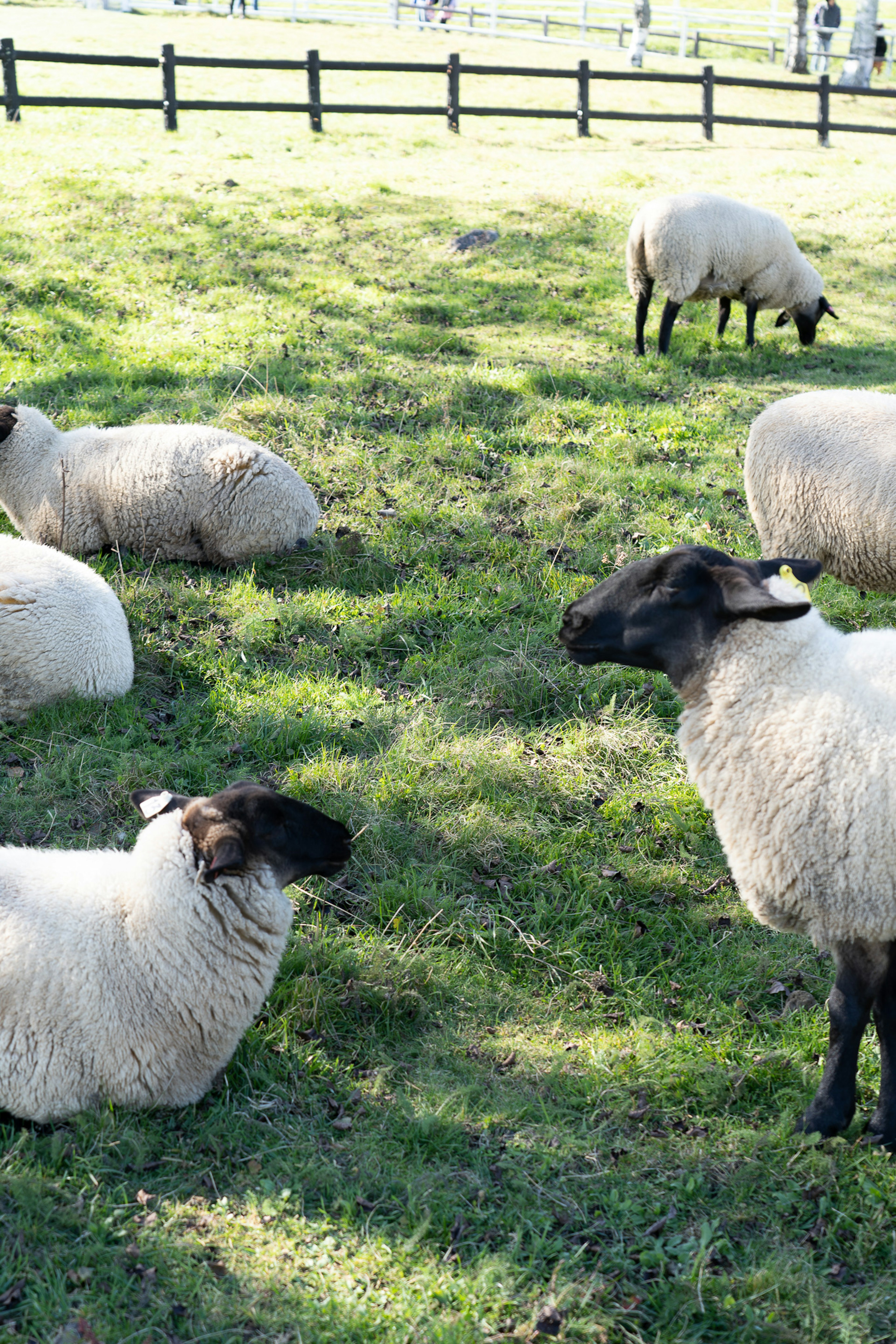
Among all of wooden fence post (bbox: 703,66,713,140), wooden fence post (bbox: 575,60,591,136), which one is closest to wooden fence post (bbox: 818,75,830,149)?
wooden fence post (bbox: 703,66,713,140)

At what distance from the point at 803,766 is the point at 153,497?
4883 mm

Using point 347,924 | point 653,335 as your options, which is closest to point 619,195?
point 653,335

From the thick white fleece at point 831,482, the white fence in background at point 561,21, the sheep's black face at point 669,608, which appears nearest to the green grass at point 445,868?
the thick white fleece at point 831,482

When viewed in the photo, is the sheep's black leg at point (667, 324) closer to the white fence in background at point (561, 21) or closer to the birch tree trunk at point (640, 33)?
the birch tree trunk at point (640, 33)

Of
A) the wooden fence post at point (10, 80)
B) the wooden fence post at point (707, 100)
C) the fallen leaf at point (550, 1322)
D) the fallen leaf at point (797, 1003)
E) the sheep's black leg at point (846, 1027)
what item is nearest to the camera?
the fallen leaf at point (550, 1322)

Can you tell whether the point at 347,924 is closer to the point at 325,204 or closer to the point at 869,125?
the point at 325,204

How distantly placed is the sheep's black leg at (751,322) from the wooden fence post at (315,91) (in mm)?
10011

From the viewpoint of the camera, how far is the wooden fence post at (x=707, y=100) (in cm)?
2038

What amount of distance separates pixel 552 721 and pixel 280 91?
2035 cm

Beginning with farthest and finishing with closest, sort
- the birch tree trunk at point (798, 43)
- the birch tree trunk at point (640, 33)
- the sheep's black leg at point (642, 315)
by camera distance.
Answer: the birch tree trunk at point (640, 33) → the birch tree trunk at point (798, 43) → the sheep's black leg at point (642, 315)

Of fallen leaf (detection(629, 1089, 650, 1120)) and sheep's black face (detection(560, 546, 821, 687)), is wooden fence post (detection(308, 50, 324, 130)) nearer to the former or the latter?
sheep's black face (detection(560, 546, 821, 687))

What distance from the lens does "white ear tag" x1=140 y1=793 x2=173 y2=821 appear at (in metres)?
3.64

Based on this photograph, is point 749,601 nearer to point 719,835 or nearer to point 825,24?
point 719,835

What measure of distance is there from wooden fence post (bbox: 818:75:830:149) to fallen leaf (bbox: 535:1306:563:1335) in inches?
893
